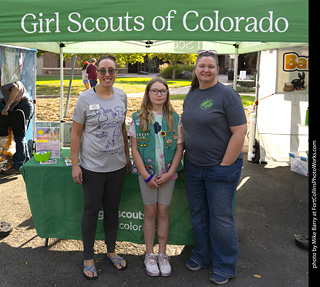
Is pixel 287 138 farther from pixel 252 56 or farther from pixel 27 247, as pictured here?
pixel 252 56

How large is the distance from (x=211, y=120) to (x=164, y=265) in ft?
4.49

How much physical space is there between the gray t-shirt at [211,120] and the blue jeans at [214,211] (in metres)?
0.12

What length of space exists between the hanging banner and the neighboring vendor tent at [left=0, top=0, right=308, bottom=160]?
3743 mm


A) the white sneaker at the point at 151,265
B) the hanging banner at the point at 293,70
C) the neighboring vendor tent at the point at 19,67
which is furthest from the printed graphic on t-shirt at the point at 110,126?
the hanging banner at the point at 293,70

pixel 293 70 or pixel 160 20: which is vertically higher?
pixel 293 70

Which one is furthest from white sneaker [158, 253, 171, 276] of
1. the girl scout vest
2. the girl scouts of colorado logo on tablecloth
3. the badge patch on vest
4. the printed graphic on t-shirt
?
the badge patch on vest

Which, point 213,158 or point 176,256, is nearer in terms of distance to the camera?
point 213,158

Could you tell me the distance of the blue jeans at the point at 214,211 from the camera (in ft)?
9.46

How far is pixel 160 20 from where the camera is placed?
2963 mm

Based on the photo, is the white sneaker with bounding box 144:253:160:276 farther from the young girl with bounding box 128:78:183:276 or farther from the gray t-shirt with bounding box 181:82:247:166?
the gray t-shirt with bounding box 181:82:247:166

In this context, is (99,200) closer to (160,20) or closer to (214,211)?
(214,211)

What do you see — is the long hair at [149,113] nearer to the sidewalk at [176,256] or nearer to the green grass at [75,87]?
the sidewalk at [176,256]

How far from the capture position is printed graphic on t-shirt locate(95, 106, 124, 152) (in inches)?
111

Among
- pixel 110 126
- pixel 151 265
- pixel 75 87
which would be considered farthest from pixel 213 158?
pixel 75 87
